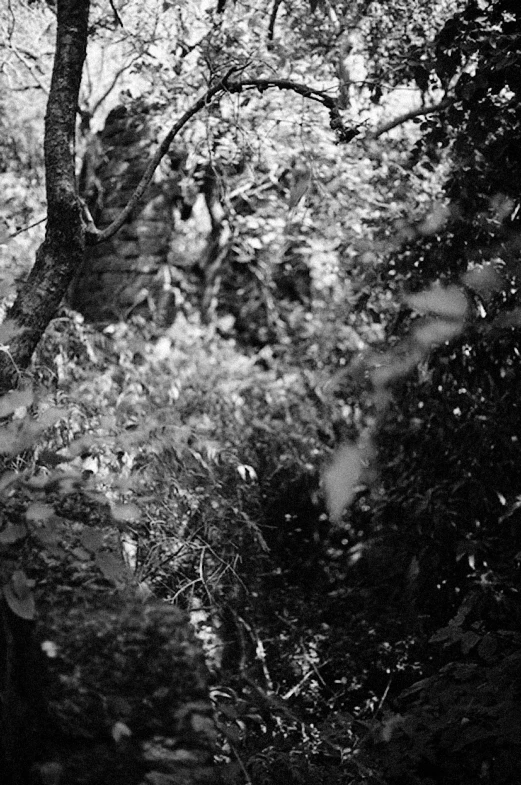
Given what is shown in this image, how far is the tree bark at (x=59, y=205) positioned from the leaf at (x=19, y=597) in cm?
137

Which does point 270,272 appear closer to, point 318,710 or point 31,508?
point 318,710

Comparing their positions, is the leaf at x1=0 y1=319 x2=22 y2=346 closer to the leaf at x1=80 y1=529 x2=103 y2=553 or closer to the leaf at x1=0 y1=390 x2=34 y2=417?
the leaf at x1=0 y1=390 x2=34 y2=417

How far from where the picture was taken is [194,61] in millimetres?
4297

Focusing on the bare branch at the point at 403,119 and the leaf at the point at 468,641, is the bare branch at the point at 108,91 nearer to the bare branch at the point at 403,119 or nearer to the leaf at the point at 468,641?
the bare branch at the point at 403,119

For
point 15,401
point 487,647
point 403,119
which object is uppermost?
point 403,119

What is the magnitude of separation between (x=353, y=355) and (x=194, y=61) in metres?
1.76

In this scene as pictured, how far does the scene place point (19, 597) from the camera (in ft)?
5.10

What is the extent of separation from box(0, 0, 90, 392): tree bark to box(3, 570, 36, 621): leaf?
1.37 m

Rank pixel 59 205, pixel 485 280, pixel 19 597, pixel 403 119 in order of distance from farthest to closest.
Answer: pixel 403 119
pixel 485 280
pixel 59 205
pixel 19 597

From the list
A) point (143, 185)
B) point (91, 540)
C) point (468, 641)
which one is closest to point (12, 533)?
point (91, 540)

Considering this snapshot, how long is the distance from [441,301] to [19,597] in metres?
2.63

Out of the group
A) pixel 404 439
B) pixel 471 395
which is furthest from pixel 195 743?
pixel 404 439

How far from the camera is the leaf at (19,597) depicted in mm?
1542

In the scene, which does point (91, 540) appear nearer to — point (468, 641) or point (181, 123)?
point (468, 641)
